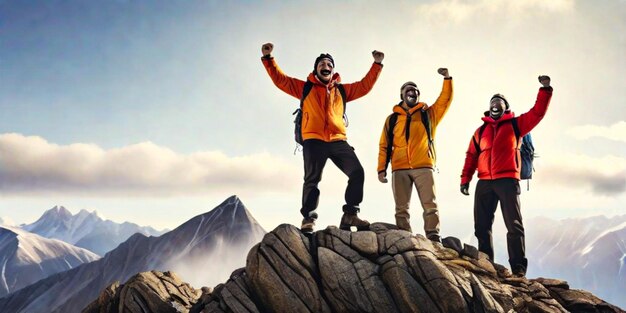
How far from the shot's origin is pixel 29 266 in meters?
181

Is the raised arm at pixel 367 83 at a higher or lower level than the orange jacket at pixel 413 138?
higher

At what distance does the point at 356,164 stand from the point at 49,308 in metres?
104

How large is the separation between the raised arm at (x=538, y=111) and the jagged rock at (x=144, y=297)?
13108mm

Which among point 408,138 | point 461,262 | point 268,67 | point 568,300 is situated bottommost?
point 568,300

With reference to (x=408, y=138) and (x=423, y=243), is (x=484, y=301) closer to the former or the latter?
(x=423, y=243)

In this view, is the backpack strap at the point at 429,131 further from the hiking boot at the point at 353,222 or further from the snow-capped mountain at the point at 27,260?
the snow-capped mountain at the point at 27,260

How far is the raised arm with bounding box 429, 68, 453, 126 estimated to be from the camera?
13.5 metres

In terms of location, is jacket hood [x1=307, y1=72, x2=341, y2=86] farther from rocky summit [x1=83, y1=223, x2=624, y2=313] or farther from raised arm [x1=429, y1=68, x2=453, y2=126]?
rocky summit [x1=83, y1=223, x2=624, y2=313]

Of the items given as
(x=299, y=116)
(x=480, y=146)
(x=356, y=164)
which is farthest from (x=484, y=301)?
(x=299, y=116)

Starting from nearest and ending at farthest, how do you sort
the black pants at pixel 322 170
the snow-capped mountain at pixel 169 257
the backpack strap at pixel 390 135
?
the black pants at pixel 322 170, the backpack strap at pixel 390 135, the snow-capped mountain at pixel 169 257

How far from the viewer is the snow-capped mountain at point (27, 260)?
173100 millimetres

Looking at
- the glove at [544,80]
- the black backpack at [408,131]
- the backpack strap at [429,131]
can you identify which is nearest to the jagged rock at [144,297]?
the black backpack at [408,131]

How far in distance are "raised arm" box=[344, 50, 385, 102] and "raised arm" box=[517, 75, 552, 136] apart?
501 centimetres

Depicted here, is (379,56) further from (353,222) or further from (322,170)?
(353,222)
